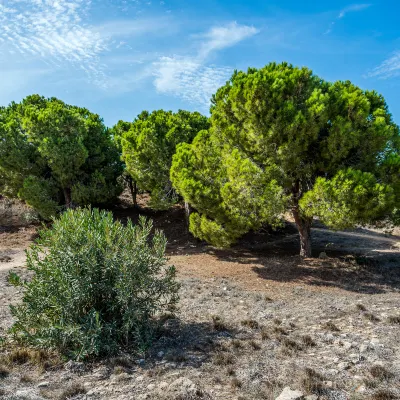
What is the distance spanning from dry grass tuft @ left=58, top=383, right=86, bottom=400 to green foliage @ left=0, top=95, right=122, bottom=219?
15397 millimetres

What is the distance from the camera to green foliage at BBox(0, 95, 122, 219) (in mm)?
17938

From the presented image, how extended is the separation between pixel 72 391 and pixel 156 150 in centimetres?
1373

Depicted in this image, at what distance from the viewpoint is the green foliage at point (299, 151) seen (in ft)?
32.4

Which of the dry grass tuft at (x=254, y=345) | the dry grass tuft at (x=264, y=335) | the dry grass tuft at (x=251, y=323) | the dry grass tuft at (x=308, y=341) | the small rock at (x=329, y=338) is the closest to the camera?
the dry grass tuft at (x=254, y=345)

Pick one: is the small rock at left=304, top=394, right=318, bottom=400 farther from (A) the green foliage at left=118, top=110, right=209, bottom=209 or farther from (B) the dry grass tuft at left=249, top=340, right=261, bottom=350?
(A) the green foliage at left=118, top=110, right=209, bottom=209

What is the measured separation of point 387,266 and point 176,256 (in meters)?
8.28

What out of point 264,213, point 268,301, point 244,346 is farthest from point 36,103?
point 244,346

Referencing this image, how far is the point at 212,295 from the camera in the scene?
28.9ft

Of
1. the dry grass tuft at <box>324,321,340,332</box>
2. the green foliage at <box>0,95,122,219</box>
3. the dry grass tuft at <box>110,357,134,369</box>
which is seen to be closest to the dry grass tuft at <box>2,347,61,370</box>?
the dry grass tuft at <box>110,357,134,369</box>

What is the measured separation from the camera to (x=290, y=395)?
3.90 metres

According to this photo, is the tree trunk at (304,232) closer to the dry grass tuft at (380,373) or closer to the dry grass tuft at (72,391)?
the dry grass tuft at (380,373)

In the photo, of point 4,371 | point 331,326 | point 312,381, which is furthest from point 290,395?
point 4,371

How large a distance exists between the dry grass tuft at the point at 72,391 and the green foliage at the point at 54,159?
1540cm

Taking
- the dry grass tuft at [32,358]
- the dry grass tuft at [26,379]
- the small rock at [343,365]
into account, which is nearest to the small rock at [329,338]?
the small rock at [343,365]
